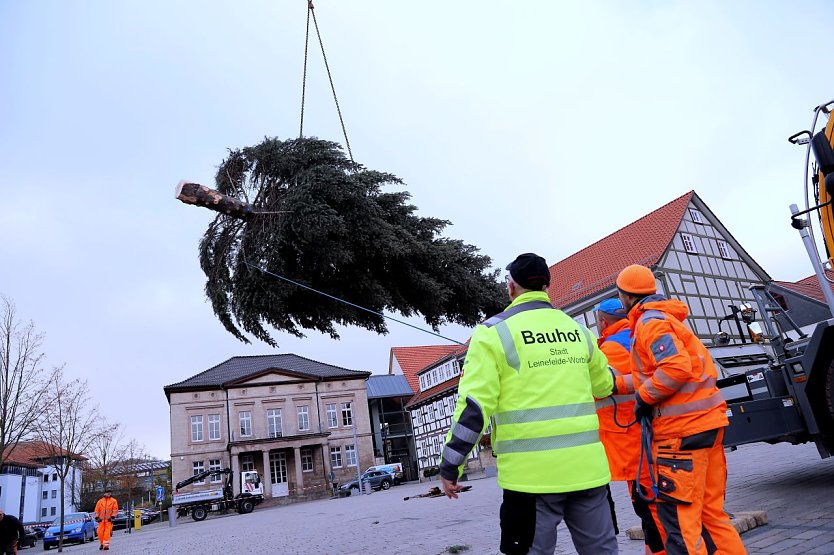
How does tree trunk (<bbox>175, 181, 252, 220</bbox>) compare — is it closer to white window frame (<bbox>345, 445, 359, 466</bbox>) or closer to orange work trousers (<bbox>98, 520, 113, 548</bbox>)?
orange work trousers (<bbox>98, 520, 113, 548</bbox>)

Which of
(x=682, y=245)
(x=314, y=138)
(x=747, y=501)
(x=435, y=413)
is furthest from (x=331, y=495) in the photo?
(x=314, y=138)

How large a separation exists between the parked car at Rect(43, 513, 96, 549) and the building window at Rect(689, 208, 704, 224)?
1316 inches

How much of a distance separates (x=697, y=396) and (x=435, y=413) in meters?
41.6

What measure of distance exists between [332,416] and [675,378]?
49.4 m

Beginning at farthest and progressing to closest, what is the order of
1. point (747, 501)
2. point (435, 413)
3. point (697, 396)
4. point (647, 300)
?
point (435, 413) < point (747, 501) < point (647, 300) < point (697, 396)

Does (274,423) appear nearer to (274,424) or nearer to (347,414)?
(274,424)

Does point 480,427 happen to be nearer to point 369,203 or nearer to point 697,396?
point 697,396

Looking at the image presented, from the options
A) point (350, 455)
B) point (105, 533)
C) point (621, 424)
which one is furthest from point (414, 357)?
point (621, 424)

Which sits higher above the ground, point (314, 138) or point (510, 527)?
point (314, 138)

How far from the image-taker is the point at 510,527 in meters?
2.63

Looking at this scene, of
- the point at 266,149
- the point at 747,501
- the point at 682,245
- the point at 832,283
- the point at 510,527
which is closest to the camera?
the point at 510,527

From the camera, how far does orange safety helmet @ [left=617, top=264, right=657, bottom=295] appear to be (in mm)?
3760

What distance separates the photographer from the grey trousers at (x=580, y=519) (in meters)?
2.63

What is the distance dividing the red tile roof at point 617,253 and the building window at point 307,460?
1040 inches
